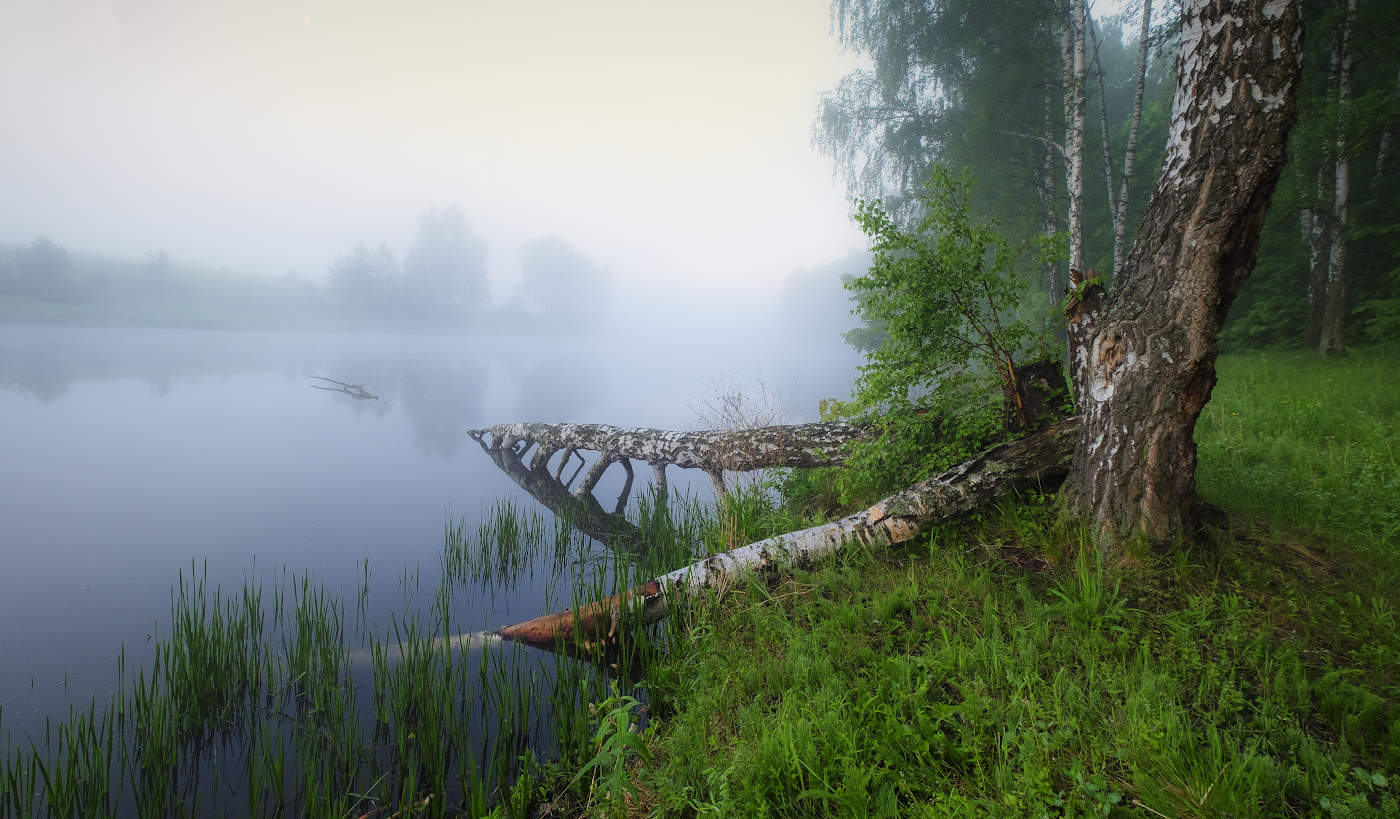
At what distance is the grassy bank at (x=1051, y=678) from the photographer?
5.95 feet

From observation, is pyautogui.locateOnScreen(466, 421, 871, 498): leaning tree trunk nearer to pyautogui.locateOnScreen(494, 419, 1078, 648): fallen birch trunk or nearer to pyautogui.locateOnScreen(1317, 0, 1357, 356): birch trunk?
pyautogui.locateOnScreen(494, 419, 1078, 648): fallen birch trunk

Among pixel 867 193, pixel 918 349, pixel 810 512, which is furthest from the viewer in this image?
pixel 867 193

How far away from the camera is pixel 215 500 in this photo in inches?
357

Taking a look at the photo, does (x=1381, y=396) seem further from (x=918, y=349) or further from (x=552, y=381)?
(x=552, y=381)

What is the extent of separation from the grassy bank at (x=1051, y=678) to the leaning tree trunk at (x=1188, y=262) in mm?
451

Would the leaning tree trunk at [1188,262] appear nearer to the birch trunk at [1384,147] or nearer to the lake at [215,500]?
the lake at [215,500]

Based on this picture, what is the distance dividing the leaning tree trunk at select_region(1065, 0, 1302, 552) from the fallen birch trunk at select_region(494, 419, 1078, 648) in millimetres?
619

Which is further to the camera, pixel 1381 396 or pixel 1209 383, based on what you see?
pixel 1381 396

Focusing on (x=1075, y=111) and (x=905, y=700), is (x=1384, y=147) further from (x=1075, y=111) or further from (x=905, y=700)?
(x=905, y=700)

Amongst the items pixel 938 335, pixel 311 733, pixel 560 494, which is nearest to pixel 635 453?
pixel 560 494

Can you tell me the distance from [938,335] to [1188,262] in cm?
160

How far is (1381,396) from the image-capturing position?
245 inches

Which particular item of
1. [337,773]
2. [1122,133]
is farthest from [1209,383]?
[1122,133]

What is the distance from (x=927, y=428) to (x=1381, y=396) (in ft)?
20.7
